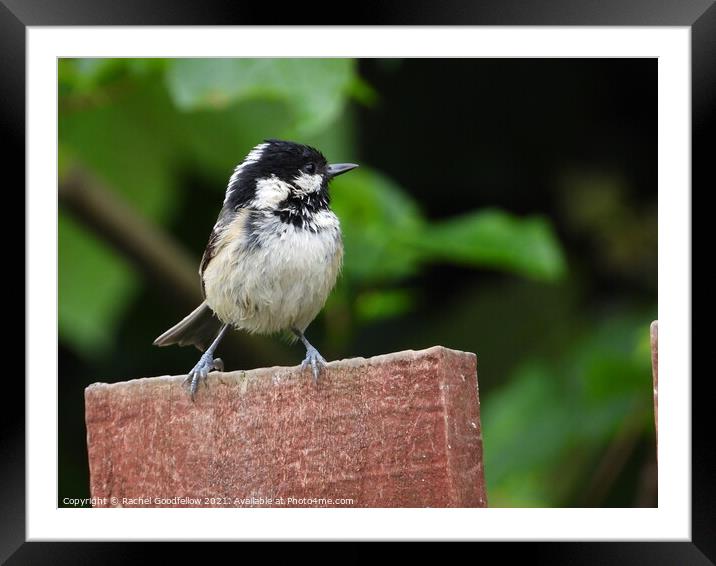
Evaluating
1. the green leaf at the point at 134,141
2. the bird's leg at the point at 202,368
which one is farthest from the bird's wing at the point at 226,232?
the green leaf at the point at 134,141

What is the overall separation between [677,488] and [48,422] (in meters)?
1.74

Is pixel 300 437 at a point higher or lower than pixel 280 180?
lower

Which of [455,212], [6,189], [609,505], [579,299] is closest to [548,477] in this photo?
[609,505]

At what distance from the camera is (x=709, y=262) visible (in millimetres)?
3088

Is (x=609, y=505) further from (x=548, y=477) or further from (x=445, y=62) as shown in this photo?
(x=445, y=62)

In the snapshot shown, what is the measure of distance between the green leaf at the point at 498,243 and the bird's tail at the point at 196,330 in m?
0.82

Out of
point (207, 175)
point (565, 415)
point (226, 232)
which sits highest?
point (207, 175)

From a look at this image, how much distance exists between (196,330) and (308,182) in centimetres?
69

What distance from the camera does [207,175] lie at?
442 centimetres

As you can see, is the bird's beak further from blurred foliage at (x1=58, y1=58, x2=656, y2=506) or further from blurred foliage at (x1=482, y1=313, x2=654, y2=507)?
blurred foliage at (x1=482, y1=313, x2=654, y2=507)

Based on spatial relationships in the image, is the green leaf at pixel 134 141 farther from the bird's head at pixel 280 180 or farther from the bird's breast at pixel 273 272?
the bird's breast at pixel 273 272

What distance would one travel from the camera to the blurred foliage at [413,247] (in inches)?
162

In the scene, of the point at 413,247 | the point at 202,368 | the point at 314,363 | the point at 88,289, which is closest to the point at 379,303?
the point at 413,247
